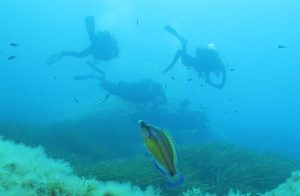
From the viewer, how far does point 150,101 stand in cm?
1845

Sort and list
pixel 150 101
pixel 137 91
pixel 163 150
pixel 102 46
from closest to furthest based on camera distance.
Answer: pixel 163 150
pixel 102 46
pixel 137 91
pixel 150 101

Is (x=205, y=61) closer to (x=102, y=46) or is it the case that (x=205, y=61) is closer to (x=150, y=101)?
(x=150, y=101)

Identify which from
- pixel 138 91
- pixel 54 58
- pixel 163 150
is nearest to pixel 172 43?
pixel 54 58

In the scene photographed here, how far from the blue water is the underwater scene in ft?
1.44

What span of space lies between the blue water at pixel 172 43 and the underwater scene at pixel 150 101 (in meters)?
0.44

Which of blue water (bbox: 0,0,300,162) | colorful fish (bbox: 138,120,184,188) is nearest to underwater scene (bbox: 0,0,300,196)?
colorful fish (bbox: 138,120,184,188)

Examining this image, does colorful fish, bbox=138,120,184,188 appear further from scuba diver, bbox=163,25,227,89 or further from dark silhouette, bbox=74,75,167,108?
dark silhouette, bbox=74,75,167,108

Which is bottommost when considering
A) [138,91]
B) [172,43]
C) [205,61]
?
[205,61]

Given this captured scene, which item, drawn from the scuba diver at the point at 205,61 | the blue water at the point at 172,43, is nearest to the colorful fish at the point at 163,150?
the scuba diver at the point at 205,61

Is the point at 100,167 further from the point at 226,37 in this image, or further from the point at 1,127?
the point at 226,37

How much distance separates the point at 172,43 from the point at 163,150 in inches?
4121

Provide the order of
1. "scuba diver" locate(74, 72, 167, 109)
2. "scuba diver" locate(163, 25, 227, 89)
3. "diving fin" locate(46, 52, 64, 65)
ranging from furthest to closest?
"diving fin" locate(46, 52, 64, 65)
"scuba diver" locate(74, 72, 167, 109)
"scuba diver" locate(163, 25, 227, 89)

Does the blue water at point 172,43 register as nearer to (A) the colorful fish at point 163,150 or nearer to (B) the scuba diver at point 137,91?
(B) the scuba diver at point 137,91

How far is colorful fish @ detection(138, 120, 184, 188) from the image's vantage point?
3.06 meters
